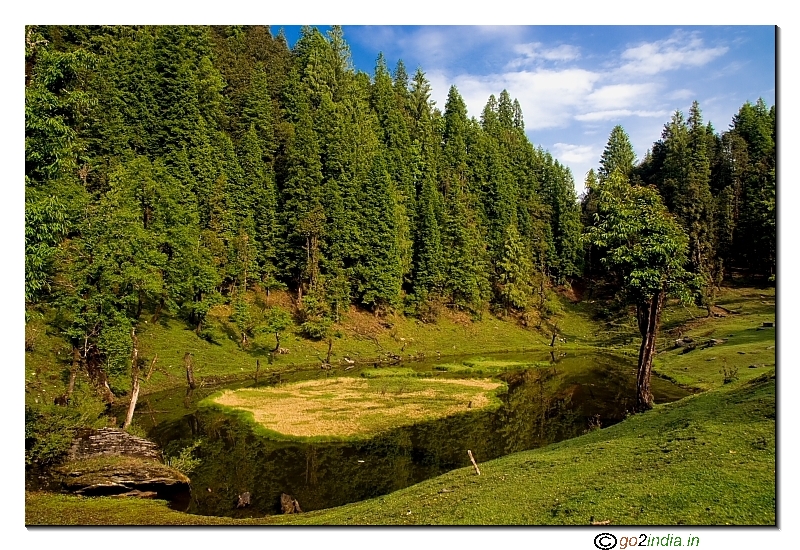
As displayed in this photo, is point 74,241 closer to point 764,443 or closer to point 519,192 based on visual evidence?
point 764,443

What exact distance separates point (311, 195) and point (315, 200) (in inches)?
46.9

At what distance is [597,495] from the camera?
506 inches

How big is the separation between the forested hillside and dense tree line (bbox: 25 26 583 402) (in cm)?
24

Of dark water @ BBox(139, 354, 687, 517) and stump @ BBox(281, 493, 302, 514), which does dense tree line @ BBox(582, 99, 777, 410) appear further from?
stump @ BBox(281, 493, 302, 514)

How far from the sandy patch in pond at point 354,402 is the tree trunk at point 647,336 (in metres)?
10.7

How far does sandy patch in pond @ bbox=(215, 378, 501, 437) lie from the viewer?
28406mm

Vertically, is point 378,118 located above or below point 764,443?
above

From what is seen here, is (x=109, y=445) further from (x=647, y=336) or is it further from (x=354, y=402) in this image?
(x=647, y=336)

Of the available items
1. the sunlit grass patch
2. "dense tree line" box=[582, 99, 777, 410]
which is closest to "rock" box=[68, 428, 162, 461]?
"dense tree line" box=[582, 99, 777, 410]

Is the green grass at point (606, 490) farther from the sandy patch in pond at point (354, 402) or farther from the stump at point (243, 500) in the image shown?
the sandy patch in pond at point (354, 402)

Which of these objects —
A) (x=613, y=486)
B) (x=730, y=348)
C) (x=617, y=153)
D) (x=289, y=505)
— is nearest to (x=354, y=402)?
(x=289, y=505)

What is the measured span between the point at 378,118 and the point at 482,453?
3028 inches

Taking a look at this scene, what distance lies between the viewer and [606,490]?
42.9 feet
